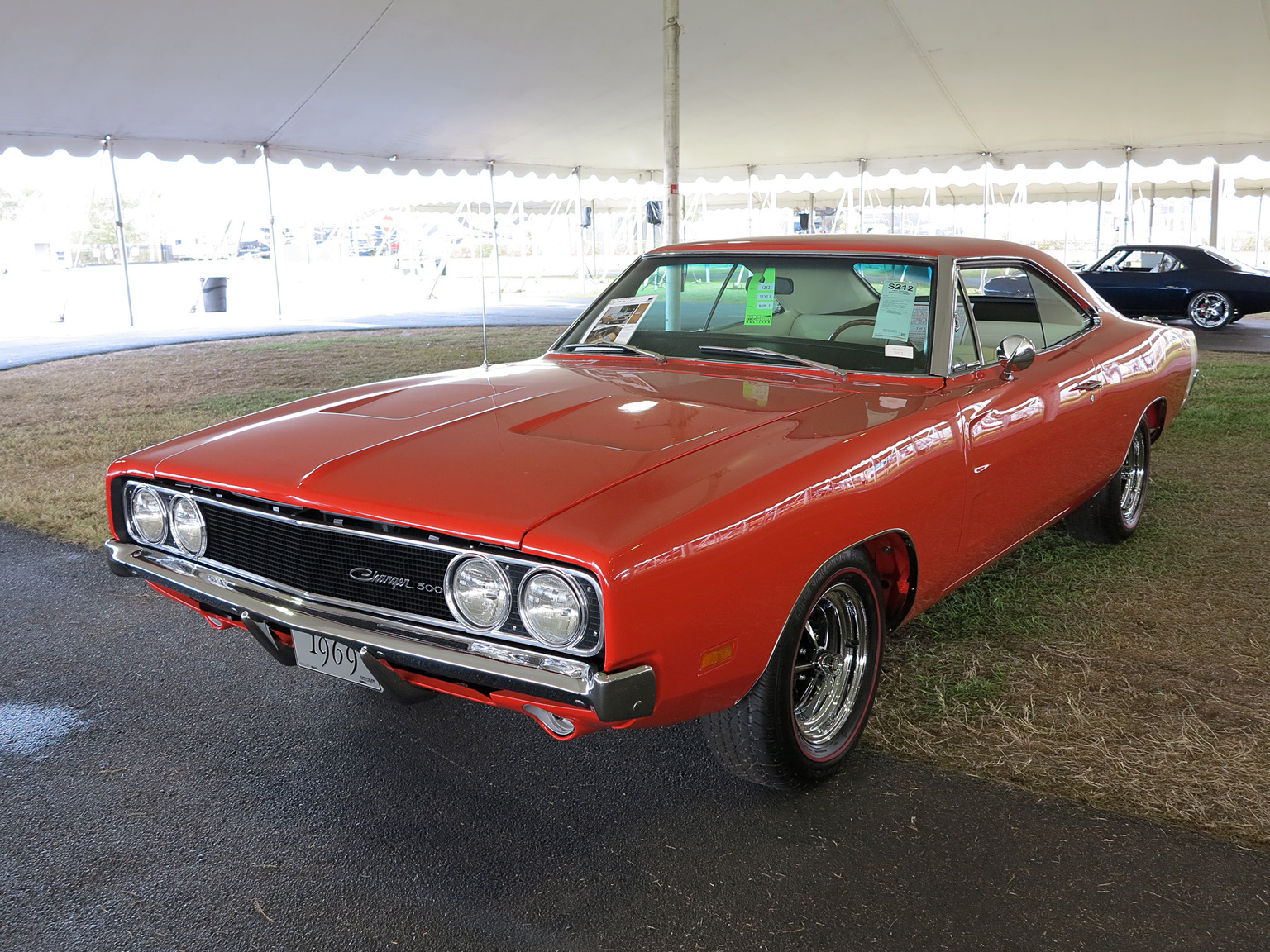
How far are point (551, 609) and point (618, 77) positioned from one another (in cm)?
1574

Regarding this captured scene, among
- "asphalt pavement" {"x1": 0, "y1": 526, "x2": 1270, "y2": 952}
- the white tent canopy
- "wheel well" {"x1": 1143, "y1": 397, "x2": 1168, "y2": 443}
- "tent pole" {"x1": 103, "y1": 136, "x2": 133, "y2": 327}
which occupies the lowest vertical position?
"asphalt pavement" {"x1": 0, "y1": 526, "x2": 1270, "y2": 952}

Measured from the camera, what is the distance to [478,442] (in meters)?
2.59

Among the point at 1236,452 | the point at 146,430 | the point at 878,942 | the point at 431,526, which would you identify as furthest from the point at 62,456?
the point at 1236,452

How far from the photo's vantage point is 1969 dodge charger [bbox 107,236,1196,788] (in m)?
2.08

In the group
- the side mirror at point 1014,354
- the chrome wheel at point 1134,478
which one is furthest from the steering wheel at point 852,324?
the chrome wheel at point 1134,478

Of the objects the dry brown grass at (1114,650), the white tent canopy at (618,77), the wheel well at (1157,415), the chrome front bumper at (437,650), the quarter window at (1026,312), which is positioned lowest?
the dry brown grass at (1114,650)

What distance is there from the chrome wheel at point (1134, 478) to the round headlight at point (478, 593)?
3.46 meters

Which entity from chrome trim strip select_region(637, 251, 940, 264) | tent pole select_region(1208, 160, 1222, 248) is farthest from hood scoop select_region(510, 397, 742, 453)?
tent pole select_region(1208, 160, 1222, 248)

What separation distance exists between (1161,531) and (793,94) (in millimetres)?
13997

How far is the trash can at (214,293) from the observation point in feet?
67.7

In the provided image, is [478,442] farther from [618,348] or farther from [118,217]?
[118,217]

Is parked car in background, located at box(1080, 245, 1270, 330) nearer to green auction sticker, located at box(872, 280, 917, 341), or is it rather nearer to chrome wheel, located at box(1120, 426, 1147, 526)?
chrome wheel, located at box(1120, 426, 1147, 526)

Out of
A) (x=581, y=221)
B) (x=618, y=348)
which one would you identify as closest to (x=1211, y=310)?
(x=618, y=348)

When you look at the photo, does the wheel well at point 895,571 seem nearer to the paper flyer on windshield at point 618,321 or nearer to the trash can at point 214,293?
the paper flyer on windshield at point 618,321
